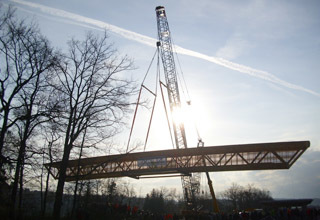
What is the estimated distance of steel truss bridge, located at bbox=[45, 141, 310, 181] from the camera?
25.4 m

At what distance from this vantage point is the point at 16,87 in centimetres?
1521

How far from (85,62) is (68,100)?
9.97 feet

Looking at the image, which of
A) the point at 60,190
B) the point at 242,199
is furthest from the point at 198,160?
the point at 242,199

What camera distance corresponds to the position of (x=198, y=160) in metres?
28.0

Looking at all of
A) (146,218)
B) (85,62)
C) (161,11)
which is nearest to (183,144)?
(146,218)

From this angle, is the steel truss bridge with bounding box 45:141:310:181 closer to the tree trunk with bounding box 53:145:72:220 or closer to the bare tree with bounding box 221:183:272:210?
the tree trunk with bounding box 53:145:72:220

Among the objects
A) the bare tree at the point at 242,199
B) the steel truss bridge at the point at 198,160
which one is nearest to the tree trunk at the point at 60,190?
the steel truss bridge at the point at 198,160

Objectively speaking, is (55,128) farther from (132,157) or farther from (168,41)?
(168,41)

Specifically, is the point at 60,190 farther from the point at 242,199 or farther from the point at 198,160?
the point at 242,199

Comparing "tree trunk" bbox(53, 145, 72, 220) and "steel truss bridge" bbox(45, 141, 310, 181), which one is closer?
"tree trunk" bbox(53, 145, 72, 220)

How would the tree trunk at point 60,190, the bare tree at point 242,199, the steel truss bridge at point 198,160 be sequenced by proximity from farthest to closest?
the bare tree at point 242,199
the steel truss bridge at point 198,160
the tree trunk at point 60,190

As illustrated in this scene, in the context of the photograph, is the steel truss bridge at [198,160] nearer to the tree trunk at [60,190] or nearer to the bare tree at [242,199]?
the tree trunk at [60,190]

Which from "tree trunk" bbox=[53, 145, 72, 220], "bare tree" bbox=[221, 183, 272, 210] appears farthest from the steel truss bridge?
"bare tree" bbox=[221, 183, 272, 210]

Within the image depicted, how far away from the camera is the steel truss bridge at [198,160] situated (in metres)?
25.4
